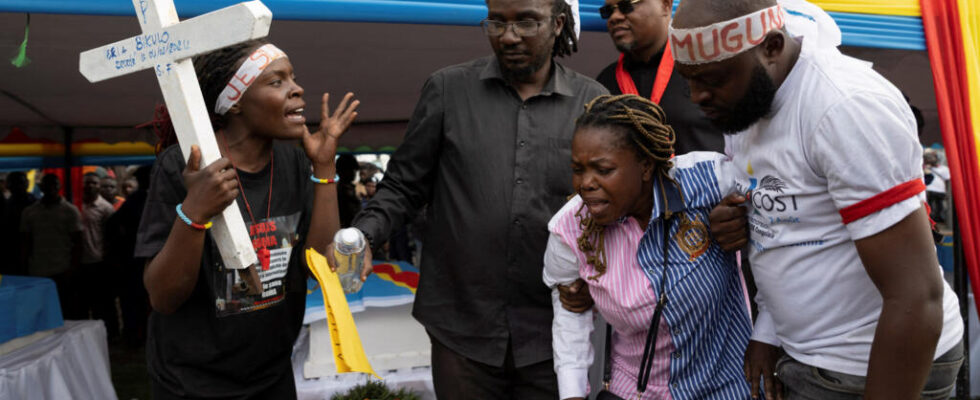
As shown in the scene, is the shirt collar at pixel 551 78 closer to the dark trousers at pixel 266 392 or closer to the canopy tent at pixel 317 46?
the canopy tent at pixel 317 46

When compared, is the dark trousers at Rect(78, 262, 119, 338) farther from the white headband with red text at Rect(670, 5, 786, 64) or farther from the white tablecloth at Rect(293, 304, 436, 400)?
the white headband with red text at Rect(670, 5, 786, 64)

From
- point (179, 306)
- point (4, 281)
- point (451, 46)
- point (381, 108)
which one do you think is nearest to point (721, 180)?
point (179, 306)

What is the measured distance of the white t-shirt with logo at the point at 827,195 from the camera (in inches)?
51.5

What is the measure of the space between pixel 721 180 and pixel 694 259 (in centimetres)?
23

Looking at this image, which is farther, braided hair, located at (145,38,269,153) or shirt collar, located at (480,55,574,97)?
shirt collar, located at (480,55,574,97)

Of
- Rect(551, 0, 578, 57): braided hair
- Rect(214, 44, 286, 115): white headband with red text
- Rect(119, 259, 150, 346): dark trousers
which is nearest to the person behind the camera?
Rect(214, 44, 286, 115): white headband with red text

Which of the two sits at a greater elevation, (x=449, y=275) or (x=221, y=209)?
(x=221, y=209)

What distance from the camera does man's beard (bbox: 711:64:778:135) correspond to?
4.92ft

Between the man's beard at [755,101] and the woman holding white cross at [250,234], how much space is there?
1.04 meters

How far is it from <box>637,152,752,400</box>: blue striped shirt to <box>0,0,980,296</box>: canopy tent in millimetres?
1465

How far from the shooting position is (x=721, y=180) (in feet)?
6.10

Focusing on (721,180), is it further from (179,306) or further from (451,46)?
(451,46)

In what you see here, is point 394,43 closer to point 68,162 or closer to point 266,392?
point 266,392

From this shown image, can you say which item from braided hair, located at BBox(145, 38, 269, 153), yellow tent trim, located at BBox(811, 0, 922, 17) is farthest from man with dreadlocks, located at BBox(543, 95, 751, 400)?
yellow tent trim, located at BBox(811, 0, 922, 17)
